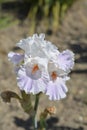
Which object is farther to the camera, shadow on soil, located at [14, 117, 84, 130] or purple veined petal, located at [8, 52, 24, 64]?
shadow on soil, located at [14, 117, 84, 130]

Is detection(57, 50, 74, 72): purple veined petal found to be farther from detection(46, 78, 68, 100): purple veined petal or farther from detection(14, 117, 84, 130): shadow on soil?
detection(14, 117, 84, 130): shadow on soil

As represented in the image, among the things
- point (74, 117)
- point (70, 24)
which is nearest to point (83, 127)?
point (74, 117)

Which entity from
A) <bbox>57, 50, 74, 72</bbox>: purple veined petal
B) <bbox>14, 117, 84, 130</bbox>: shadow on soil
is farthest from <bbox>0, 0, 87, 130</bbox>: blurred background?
<bbox>57, 50, 74, 72</bbox>: purple veined petal

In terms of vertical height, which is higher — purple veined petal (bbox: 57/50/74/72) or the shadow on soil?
the shadow on soil

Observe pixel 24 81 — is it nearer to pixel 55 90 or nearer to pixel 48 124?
pixel 55 90

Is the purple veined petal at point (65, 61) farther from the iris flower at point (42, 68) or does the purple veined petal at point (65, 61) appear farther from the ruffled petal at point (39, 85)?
the ruffled petal at point (39, 85)

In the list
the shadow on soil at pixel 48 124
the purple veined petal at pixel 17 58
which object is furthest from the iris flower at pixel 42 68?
the shadow on soil at pixel 48 124
